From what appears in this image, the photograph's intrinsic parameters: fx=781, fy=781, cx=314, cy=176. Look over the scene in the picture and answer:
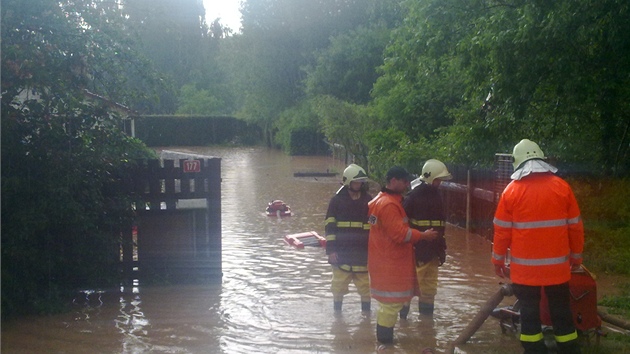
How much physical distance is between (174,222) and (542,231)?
208 inches

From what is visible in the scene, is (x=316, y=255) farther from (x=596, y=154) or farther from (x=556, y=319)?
(x=556, y=319)

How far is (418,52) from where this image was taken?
47.8 feet

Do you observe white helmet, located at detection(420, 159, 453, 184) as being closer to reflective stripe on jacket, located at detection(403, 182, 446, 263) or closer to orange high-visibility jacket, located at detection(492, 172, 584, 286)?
reflective stripe on jacket, located at detection(403, 182, 446, 263)

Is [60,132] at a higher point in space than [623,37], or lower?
lower

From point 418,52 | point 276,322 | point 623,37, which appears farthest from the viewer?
point 418,52

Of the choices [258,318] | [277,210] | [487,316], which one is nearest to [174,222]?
[258,318]

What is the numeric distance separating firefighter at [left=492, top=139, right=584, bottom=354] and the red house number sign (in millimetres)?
4680

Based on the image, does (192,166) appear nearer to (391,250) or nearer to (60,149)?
(60,149)

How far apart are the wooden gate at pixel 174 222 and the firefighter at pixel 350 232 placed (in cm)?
219

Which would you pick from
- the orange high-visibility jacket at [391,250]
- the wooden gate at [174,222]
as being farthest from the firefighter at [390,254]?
Result: the wooden gate at [174,222]

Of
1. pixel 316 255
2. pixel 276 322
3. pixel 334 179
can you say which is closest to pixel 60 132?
pixel 276 322

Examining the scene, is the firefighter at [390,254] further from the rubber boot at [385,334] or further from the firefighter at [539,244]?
the firefighter at [539,244]

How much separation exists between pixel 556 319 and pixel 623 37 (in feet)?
21.3

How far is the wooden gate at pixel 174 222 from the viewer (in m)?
9.85
